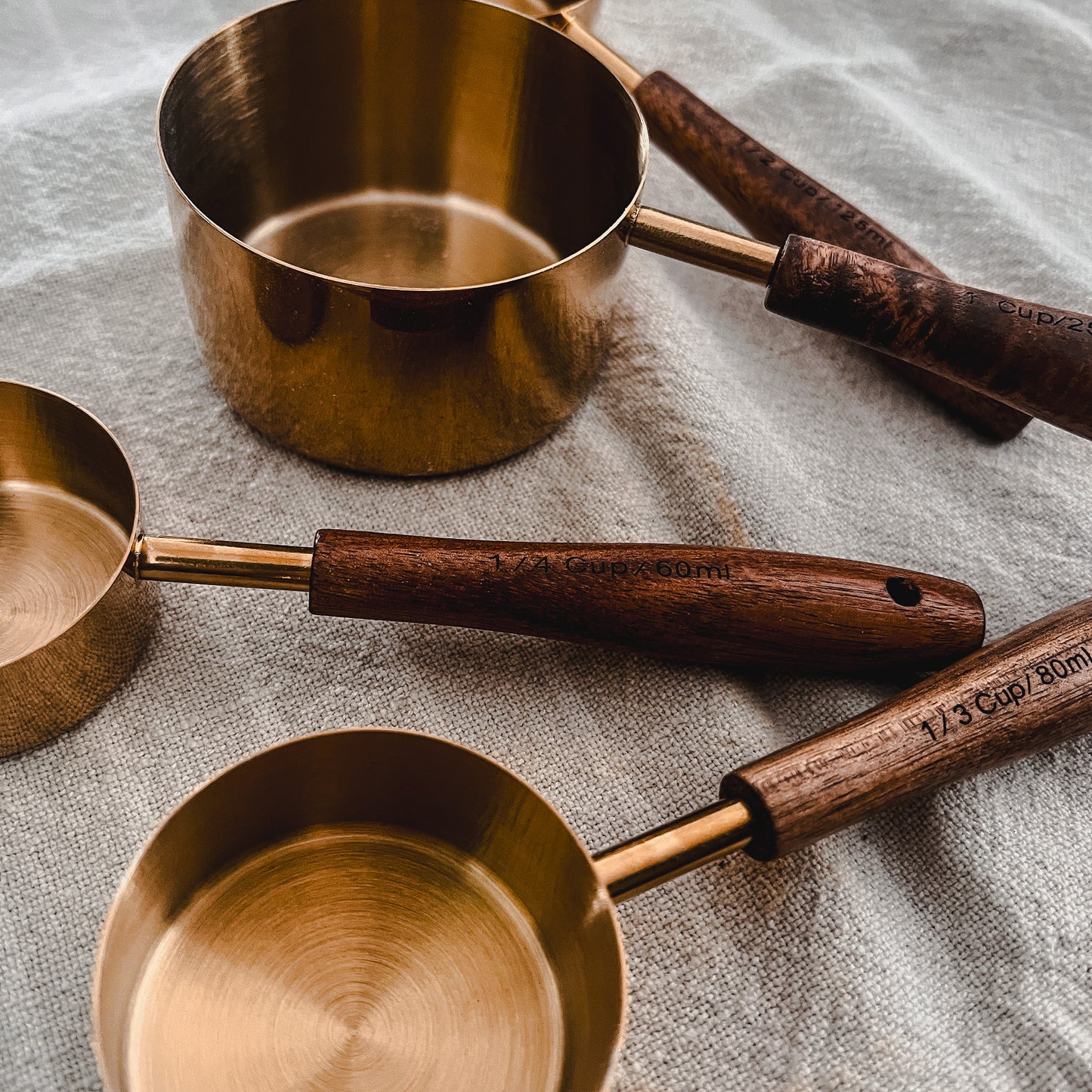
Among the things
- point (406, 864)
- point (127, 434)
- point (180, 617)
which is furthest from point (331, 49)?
point (406, 864)

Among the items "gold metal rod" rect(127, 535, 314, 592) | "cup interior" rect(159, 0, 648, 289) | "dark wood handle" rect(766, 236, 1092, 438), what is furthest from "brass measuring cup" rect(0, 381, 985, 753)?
"cup interior" rect(159, 0, 648, 289)

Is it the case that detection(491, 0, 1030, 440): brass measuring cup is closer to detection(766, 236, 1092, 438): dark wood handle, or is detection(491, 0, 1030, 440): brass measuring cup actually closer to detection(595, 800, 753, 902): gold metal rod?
detection(766, 236, 1092, 438): dark wood handle

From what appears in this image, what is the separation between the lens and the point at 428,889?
489mm

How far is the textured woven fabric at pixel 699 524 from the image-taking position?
0.46 meters

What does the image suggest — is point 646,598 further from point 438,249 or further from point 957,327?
point 438,249

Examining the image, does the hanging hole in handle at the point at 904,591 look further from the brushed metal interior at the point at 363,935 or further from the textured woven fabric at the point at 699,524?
the brushed metal interior at the point at 363,935

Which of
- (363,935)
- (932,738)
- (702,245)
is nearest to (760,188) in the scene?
(702,245)

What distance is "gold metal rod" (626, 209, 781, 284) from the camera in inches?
23.0

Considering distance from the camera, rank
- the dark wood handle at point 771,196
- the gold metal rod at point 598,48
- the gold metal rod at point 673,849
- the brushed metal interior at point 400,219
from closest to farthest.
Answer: the gold metal rod at point 673,849 < the brushed metal interior at point 400,219 < the dark wood handle at point 771,196 < the gold metal rod at point 598,48

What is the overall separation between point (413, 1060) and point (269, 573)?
0.21 m

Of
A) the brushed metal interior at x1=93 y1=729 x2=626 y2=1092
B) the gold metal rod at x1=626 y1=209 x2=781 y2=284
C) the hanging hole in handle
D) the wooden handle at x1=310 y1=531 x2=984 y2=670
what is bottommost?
the brushed metal interior at x1=93 y1=729 x2=626 y2=1092

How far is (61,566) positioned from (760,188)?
0.45 m

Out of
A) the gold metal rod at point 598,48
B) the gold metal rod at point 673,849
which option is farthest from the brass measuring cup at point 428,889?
the gold metal rod at point 598,48

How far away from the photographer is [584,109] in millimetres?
696
